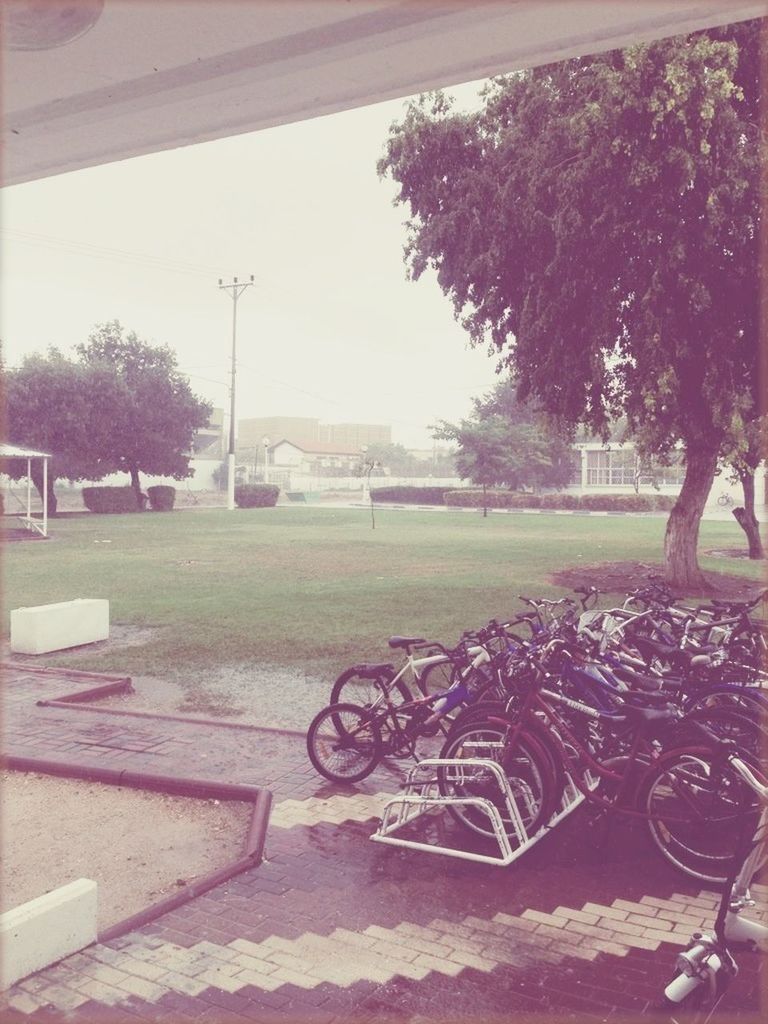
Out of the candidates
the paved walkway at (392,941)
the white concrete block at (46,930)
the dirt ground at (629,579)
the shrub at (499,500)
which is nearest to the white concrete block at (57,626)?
the paved walkway at (392,941)

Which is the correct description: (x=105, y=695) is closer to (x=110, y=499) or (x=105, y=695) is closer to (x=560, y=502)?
(x=110, y=499)

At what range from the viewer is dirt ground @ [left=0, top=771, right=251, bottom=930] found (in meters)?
4.29

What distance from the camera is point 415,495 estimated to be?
60531mm

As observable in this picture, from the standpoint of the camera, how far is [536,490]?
5834 centimetres

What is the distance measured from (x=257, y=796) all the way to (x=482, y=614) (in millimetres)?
7565

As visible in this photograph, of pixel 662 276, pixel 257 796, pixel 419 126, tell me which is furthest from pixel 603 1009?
pixel 419 126

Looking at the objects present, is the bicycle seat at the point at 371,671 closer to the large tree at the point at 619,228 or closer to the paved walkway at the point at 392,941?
the paved walkway at the point at 392,941

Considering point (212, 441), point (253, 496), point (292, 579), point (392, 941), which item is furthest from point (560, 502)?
point (392, 941)

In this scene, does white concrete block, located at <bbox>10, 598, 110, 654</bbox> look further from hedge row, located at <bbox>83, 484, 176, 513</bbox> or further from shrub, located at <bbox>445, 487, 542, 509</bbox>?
shrub, located at <bbox>445, 487, 542, 509</bbox>

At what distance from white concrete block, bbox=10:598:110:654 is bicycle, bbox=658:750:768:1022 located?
8445 mm

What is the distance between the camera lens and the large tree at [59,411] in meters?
36.1

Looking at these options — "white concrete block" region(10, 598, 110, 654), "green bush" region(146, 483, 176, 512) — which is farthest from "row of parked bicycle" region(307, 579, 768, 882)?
"green bush" region(146, 483, 176, 512)

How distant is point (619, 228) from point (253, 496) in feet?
132

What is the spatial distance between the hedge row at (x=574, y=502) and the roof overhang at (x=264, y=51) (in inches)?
1903
